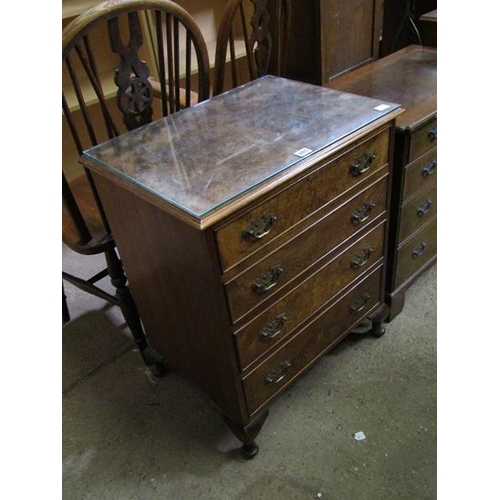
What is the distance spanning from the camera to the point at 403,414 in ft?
4.38

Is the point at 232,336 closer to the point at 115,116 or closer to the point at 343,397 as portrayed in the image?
the point at 343,397

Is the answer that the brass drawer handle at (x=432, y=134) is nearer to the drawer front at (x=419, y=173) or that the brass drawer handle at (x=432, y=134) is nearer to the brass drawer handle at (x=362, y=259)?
the drawer front at (x=419, y=173)

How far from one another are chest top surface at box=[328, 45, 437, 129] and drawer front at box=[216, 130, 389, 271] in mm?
190

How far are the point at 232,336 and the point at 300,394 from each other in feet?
1.65

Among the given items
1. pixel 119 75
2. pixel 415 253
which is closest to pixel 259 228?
pixel 119 75

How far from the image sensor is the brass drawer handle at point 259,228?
0.91m

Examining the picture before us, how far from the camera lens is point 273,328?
1104mm

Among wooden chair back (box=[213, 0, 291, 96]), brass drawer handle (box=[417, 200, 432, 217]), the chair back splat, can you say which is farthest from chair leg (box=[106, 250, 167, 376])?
brass drawer handle (box=[417, 200, 432, 217])

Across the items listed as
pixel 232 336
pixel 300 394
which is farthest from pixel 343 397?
pixel 232 336

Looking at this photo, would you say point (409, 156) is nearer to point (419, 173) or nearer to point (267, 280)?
point (419, 173)

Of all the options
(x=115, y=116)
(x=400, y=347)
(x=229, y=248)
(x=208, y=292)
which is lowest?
(x=400, y=347)

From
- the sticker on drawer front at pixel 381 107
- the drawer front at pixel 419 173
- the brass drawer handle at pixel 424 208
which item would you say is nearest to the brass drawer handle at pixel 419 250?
the brass drawer handle at pixel 424 208

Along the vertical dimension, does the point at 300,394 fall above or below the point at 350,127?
below

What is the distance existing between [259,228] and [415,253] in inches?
31.6
